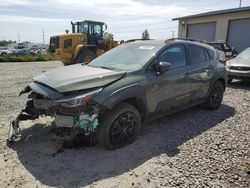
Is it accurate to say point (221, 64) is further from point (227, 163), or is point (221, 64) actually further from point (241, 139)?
point (227, 163)

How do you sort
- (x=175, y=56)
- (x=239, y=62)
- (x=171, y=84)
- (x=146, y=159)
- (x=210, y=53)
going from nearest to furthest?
(x=146, y=159), (x=171, y=84), (x=175, y=56), (x=210, y=53), (x=239, y=62)

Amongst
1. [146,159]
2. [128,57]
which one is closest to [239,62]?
Result: [128,57]

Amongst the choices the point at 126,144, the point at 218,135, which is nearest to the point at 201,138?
the point at 218,135

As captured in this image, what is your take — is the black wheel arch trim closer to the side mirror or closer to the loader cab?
the side mirror

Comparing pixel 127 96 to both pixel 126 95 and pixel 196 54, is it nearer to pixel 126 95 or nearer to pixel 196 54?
pixel 126 95

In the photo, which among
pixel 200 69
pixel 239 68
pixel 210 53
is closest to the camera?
pixel 200 69

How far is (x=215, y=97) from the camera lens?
6.13 metres

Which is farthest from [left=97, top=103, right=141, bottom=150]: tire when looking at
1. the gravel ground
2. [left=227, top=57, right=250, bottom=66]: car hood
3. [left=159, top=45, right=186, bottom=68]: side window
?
[left=227, top=57, right=250, bottom=66]: car hood

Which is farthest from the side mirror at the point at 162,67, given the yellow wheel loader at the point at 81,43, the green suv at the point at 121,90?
the yellow wheel loader at the point at 81,43

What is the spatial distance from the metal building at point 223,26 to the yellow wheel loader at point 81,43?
10.1 m

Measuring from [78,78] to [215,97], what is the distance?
3.75m

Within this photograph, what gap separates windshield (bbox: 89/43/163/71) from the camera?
175 inches

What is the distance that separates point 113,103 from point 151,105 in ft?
2.97

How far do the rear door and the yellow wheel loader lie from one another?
858 cm
